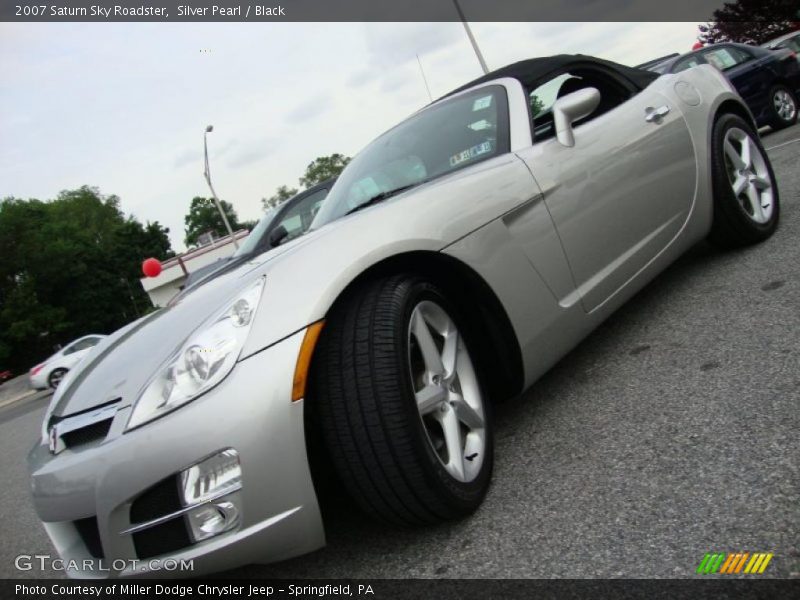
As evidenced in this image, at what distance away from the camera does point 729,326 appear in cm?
261

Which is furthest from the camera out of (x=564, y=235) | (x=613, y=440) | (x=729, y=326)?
(x=729, y=326)

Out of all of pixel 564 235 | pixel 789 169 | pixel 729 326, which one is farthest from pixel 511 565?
pixel 789 169

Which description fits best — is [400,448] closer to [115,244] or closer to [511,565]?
[511,565]

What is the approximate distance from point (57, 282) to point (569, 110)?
49765 mm

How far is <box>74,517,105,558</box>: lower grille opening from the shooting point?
5.49 ft

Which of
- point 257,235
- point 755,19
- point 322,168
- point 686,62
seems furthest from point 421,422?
point 322,168

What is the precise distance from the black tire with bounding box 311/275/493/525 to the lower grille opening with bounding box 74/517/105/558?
0.65m

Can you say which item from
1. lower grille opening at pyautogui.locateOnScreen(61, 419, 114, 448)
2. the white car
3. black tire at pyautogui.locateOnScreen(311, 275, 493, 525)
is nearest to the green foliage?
the white car

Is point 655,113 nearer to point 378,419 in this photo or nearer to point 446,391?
point 446,391

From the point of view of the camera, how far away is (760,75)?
9523 millimetres

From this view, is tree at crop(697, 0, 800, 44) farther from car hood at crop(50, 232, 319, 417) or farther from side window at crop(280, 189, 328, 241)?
car hood at crop(50, 232, 319, 417)

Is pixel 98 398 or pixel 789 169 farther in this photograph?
pixel 789 169

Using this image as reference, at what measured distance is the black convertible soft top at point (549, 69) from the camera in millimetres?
2914

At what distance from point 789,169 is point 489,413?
5020mm
